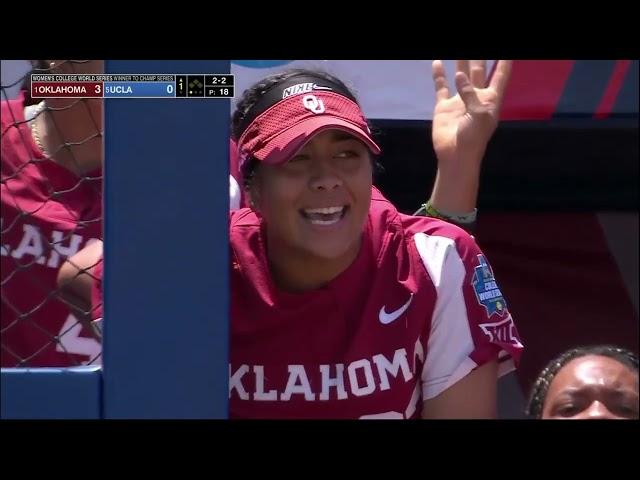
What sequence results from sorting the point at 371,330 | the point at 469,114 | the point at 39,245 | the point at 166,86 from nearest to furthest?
the point at 166,86 < the point at 371,330 < the point at 39,245 < the point at 469,114

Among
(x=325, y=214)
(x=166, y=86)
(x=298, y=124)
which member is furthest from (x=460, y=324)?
(x=166, y=86)

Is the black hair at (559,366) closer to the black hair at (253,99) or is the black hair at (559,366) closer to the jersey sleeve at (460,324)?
the jersey sleeve at (460,324)

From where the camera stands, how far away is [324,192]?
1646mm

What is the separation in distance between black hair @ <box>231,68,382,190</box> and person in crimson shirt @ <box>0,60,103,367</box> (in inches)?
8.9

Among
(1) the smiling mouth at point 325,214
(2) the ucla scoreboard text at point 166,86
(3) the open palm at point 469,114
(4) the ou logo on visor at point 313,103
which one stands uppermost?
(3) the open palm at point 469,114

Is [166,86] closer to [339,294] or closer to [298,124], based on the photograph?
[298,124]

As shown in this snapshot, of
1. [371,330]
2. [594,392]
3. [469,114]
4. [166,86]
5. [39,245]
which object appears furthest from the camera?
[469,114]

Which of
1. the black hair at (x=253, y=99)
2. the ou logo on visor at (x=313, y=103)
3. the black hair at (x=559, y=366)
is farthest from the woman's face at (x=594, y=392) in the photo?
the ou logo on visor at (x=313, y=103)

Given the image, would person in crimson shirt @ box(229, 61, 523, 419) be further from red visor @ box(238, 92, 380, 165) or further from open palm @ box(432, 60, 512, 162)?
open palm @ box(432, 60, 512, 162)

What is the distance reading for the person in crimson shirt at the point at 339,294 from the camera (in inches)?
63.0

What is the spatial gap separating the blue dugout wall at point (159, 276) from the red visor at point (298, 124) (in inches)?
12.8

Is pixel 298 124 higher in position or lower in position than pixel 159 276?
higher

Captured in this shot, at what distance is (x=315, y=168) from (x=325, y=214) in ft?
0.22
